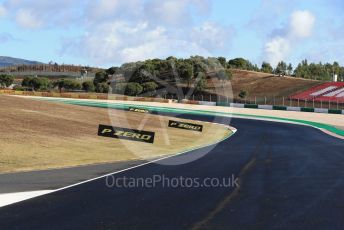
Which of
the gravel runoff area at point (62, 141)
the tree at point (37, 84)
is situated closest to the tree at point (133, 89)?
the tree at point (37, 84)

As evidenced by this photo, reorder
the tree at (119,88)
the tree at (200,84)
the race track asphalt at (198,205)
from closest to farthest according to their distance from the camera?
the race track asphalt at (198,205) < the tree at (119,88) < the tree at (200,84)

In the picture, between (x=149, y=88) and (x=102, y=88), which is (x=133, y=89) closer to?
(x=149, y=88)

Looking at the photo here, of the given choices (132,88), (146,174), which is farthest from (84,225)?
(132,88)

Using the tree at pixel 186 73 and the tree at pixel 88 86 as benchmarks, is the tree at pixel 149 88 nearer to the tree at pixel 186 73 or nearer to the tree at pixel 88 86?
the tree at pixel 186 73

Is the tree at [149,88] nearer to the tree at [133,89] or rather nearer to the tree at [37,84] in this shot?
the tree at [133,89]

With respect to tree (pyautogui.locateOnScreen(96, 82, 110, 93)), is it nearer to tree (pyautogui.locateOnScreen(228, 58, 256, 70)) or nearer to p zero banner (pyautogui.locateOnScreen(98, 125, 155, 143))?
tree (pyautogui.locateOnScreen(228, 58, 256, 70))

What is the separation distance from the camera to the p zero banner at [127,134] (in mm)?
30234

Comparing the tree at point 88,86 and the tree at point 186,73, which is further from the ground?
the tree at point 186,73

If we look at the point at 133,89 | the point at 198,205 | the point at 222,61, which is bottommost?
the point at 198,205

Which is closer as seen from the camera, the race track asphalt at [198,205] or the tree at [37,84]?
the race track asphalt at [198,205]

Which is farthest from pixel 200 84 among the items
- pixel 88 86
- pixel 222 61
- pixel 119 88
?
pixel 222 61

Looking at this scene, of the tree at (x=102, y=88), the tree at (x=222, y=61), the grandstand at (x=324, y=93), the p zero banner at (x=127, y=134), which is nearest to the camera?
the p zero banner at (x=127, y=134)

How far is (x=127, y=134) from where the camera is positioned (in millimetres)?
30594

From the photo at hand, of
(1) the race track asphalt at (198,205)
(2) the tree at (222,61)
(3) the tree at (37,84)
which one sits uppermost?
(2) the tree at (222,61)
